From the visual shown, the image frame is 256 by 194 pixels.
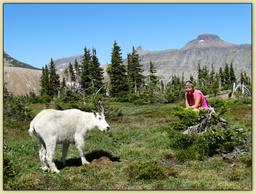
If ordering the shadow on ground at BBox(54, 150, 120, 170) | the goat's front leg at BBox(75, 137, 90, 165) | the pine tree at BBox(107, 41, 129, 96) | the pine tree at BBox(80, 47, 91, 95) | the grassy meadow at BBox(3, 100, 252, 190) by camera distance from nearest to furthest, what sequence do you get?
the grassy meadow at BBox(3, 100, 252, 190)
the goat's front leg at BBox(75, 137, 90, 165)
the shadow on ground at BBox(54, 150, 120, 170)
the pine tree at BBox(107, 41, 129, 96)
the pine tree at BBox(80, 47, 91, 95)

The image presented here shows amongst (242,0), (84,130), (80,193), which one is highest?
(242,0)

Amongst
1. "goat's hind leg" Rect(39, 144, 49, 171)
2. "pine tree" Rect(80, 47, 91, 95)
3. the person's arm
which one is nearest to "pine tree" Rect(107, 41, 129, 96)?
"pine tree" Rect(80, 47, 91, 95)

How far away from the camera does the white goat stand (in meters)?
14.0

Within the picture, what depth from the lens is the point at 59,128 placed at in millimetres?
14375

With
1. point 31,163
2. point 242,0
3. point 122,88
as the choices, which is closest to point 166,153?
point 31,163

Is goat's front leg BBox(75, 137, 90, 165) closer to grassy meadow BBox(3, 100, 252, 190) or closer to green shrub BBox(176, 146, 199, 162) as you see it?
grassy meadow BBox(3, 100, 252, 190)

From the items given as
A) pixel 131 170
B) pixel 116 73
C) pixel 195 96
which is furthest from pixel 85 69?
pixel 131 170

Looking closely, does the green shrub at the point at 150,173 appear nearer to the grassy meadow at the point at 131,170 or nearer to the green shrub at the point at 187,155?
the grassy meadow at the point at 131,170

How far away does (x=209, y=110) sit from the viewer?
1648cm

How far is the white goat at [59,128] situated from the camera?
1399cm

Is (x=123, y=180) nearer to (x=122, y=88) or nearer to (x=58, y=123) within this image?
(x=58, y=123)

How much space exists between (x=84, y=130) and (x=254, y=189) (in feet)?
20.4

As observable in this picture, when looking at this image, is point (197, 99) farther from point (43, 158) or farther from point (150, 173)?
point (43, 158)

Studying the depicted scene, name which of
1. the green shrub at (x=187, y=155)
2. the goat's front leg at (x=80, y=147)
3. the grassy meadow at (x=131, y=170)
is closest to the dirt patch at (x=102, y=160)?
the grassy meadow at (x=131, y=170)
